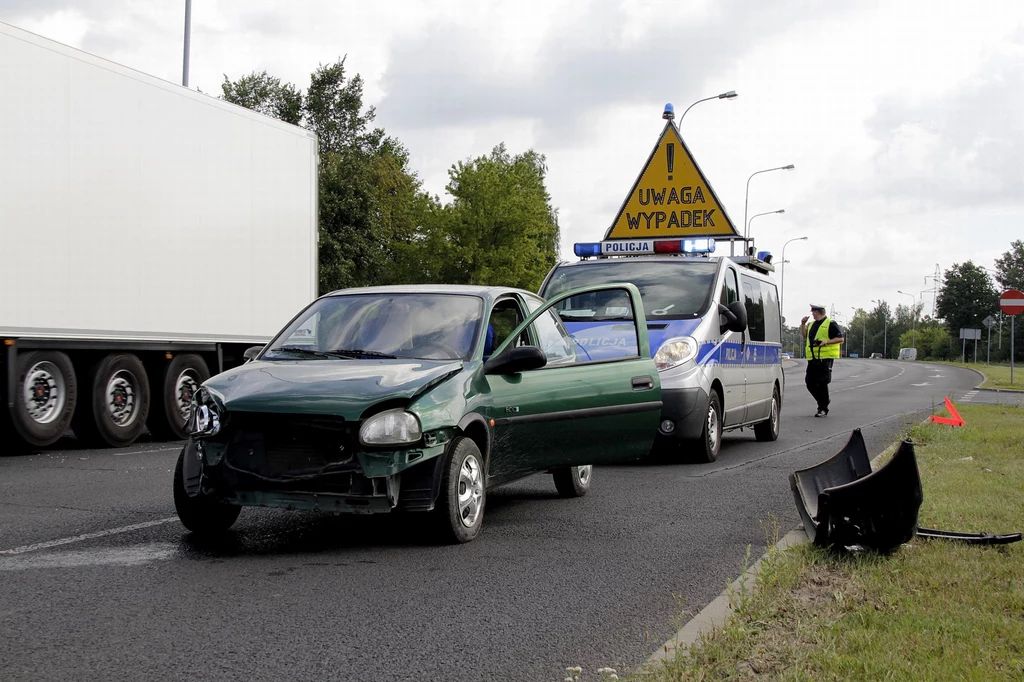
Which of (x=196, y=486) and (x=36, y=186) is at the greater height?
(x=36, y=186)

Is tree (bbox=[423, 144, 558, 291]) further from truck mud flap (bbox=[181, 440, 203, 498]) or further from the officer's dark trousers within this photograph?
truck mud flap (bbox=[181, 440, 203, 498])

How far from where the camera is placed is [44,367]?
1134 cm

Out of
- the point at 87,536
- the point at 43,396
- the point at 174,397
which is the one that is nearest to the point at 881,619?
the point at 87,536

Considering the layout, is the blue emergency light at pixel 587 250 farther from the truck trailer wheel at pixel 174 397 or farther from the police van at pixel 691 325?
the truck trailer wheel at pixel 174 397

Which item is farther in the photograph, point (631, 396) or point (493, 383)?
point (631, 396)

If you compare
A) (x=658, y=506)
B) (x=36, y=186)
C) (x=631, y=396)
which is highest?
(x=36, y=186)

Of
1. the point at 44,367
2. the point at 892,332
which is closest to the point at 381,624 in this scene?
the point at 44,367

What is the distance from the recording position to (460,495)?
624cm

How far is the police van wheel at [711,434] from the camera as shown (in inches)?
428

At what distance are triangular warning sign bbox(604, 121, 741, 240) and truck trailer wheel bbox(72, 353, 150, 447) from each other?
23.0 ft

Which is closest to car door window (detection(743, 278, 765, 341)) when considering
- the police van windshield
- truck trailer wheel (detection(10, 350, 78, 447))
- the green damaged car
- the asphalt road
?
the police van windshield

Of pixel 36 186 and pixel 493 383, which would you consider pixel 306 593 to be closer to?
pixel 493 383

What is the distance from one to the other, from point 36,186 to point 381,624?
808 cm

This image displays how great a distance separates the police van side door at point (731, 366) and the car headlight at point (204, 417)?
6517 millimetres
